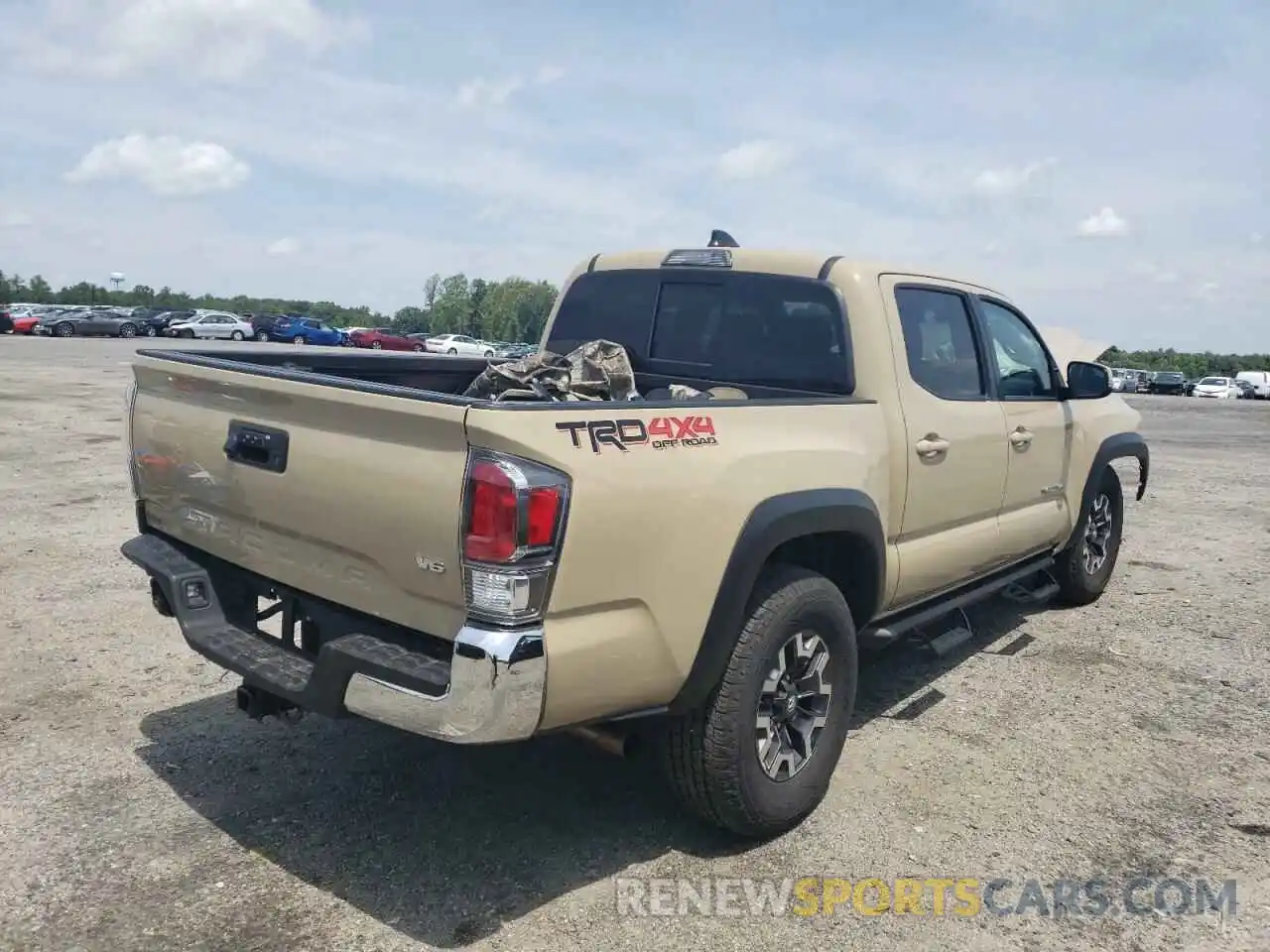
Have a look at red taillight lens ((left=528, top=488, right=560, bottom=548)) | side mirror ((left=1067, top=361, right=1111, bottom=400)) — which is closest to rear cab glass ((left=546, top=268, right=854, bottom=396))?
red taillight lens ((left=528, top=488, right=560, bottom=548))

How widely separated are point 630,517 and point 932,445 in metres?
1.89

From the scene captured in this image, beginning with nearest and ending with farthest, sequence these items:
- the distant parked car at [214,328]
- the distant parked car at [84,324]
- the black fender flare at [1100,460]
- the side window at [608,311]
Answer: the side window at [608,311] → the black fender flare at [1100,460] → the distant parked car at [84,324] → the distant parked car at [214,328]

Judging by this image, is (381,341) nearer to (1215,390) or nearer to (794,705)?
(1215,390)

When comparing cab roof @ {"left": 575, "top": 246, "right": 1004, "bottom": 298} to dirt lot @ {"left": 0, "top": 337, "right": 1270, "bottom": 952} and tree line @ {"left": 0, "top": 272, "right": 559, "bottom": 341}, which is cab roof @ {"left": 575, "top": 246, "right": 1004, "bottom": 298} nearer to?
dirt lot @ {"left": 0, "top": 337, "right": 1270, "bottom": 952}

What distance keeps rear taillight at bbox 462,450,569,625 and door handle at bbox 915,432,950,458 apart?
6.59 ft

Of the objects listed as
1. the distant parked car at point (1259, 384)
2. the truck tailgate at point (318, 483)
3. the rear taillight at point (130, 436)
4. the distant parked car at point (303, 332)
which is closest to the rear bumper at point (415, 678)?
the truck tailgate at point (318, 483)

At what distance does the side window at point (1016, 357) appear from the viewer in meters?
5.05

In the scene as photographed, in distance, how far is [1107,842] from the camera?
3500mm

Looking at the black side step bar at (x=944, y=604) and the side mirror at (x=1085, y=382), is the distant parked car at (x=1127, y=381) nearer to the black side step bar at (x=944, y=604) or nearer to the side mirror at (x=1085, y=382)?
the side mirror at (x=1085, y=382)

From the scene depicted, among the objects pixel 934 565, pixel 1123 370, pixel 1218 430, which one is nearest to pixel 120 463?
pixel 934 565

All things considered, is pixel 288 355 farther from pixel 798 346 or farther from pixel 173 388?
pixel 798 346

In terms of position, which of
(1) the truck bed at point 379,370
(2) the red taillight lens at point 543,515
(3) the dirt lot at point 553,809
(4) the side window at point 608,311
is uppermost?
(4) the side window at point 608,311

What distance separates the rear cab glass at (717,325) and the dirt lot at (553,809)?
162 cm

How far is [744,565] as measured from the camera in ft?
10.1
